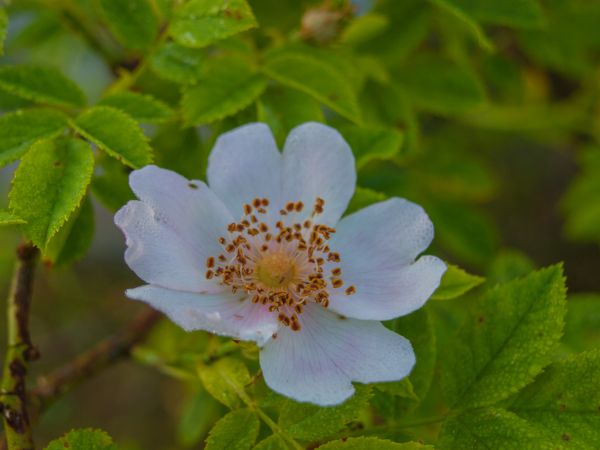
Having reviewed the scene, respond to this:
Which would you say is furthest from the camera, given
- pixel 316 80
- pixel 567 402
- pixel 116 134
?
pixel 316 80

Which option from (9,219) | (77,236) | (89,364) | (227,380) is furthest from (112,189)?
(89,364)

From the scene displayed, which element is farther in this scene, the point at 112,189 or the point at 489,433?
the point at 112,189

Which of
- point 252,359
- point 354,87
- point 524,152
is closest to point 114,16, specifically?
point 354,87

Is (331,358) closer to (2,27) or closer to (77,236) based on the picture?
(77,236)

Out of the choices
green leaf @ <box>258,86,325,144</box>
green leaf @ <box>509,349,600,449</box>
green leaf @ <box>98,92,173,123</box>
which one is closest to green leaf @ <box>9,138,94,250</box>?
green leaf @ <box>98,92,173,123</box>

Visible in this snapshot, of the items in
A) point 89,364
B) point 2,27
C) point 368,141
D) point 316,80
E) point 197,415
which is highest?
point 2,27

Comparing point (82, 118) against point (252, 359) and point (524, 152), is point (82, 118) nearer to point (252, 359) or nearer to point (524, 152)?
point (252, 359)

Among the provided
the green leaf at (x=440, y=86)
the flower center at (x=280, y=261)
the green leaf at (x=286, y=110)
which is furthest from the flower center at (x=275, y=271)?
the green leaf at (x=440, y=86)
